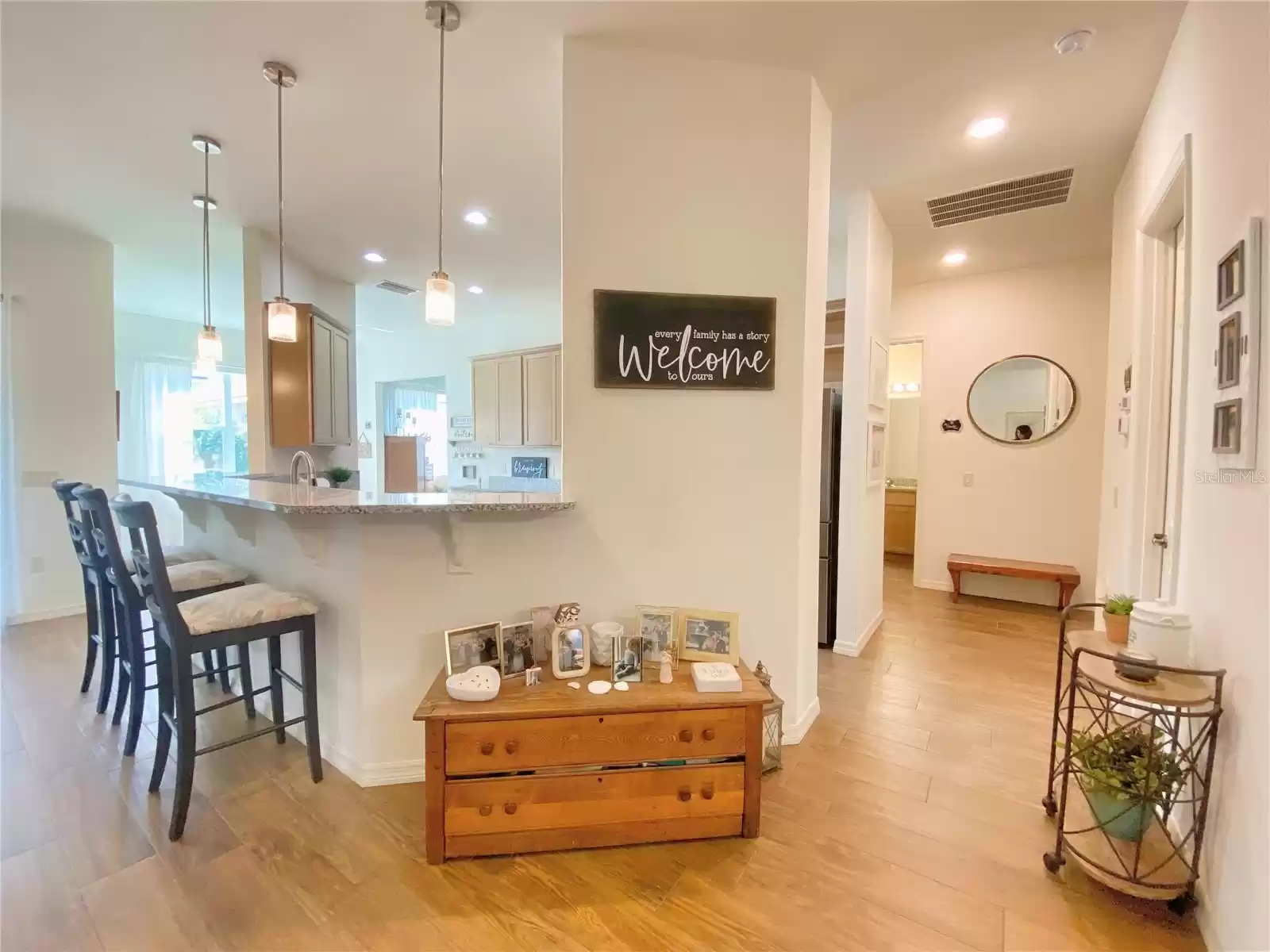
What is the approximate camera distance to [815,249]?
7.54ft

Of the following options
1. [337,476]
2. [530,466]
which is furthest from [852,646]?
[530,466]

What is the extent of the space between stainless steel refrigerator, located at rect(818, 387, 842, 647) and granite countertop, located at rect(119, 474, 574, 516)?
2084mm

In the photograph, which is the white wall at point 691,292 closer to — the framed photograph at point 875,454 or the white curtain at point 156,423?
the framed photograph at point 875,454

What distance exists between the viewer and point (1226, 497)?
1.47 m

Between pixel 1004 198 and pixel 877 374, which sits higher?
pixel 1004 198

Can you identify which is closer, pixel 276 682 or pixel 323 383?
pixel 276 682

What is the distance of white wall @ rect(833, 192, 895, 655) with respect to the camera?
3277 mm

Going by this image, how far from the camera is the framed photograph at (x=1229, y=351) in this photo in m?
1.38

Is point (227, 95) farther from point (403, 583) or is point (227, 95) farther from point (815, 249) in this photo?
point (815, 249)

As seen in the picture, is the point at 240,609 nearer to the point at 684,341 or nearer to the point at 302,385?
the point at 684,341

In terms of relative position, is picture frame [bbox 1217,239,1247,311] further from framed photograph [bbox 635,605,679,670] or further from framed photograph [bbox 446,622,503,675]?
framed photograph [bbox 446,622,503,675]

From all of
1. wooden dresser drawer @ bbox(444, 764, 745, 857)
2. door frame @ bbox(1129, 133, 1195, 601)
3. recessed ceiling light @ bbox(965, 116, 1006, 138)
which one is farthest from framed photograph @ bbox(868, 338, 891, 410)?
wooden dresser drawer @ bbox(444, 764, 745, 857)

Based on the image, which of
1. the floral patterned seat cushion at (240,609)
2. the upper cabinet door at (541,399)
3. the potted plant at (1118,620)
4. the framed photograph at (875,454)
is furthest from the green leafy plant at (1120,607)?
the upper cabinet door at (541,399)

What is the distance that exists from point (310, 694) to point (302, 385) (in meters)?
2.74
